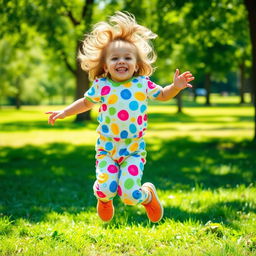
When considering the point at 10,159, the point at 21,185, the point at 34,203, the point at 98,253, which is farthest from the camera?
the point at 10,159

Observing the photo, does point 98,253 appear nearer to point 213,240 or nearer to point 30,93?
point 213,240

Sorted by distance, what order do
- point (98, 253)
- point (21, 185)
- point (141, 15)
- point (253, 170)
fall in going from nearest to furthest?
point (98, 253) < point (21, 185) < point (253, 170) < point (141, 15)

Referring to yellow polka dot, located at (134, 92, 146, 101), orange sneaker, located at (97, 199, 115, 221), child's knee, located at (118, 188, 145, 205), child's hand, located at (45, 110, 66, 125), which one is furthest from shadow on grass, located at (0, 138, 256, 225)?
yellow polka dot, located at (134, 92, 146, 101)

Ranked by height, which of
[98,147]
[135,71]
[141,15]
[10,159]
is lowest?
[10,159]

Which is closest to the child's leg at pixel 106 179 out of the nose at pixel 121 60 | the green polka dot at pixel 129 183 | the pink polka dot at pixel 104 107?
the green polka dot at pixel 129 183

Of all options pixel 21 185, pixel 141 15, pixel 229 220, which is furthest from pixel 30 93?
pixel 229 220

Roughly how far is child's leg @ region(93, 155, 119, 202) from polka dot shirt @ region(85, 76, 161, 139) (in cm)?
27

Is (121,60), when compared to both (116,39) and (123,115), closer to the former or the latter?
(116,39)

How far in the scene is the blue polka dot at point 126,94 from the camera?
3982mm

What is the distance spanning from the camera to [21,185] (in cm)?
755

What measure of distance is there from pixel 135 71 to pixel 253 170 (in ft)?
17.0

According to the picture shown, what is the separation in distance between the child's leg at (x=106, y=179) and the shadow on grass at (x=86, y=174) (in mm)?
1178

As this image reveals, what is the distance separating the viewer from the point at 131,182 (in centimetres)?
386

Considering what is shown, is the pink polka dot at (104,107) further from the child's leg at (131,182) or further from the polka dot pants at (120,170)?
the child's leg at (131,182)
